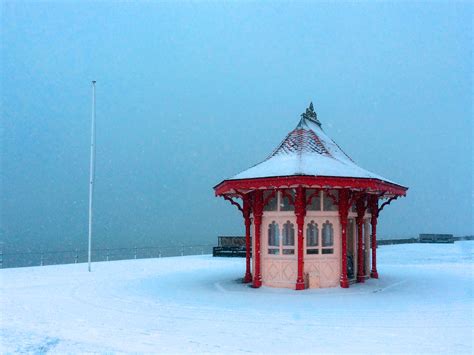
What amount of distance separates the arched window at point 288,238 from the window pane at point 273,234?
0.95 feet

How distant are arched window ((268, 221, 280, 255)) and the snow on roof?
2.16 m

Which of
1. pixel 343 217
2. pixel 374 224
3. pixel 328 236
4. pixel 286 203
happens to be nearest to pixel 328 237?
pixel 328 236

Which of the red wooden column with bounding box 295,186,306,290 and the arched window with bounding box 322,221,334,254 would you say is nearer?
the red wooden column with bounding box 295,186,306,290

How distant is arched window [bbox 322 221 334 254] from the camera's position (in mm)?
17172

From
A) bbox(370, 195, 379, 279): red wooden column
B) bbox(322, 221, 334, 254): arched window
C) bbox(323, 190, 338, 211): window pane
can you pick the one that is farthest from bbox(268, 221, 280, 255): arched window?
bbox(370, 195, 379, 279): red wooden column

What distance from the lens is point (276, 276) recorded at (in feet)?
56.2

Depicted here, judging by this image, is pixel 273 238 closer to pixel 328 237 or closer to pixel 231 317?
pixel 328 237

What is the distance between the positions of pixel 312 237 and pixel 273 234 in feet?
4.77

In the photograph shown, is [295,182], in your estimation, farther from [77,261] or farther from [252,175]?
[77,261]

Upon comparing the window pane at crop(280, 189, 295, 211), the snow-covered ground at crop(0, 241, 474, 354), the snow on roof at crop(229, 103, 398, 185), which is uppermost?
the snow on roof at crop(229, 103, 398, 185)

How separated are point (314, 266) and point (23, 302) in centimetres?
961

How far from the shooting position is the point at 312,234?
56.9 feet

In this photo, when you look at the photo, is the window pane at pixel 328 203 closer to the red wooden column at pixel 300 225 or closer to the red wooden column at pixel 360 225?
the red wooden column at pixel 300 225

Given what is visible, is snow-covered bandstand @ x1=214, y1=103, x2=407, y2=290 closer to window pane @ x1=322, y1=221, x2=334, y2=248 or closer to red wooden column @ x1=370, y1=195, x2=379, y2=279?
window pane @ x1=322, y1=221, x2=334, y2=248
